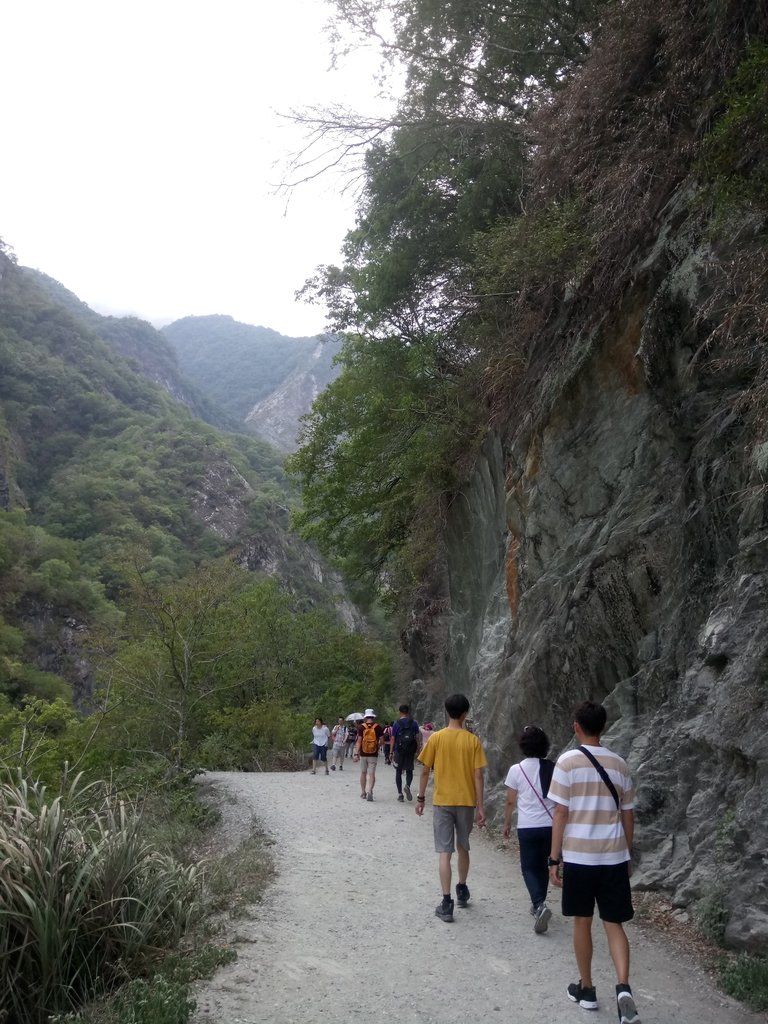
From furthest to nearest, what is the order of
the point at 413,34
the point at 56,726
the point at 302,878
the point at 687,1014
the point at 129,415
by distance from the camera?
the point at 129,415, the point at 56,726, the point at 413,34, the point at 302,878, the point at 687,1014

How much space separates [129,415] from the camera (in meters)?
101

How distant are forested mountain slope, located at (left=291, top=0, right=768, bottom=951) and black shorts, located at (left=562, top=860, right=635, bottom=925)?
3.70ft

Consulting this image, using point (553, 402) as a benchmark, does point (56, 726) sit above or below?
below

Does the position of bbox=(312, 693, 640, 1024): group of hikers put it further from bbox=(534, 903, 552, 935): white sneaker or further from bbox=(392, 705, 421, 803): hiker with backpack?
bbox=(392, 705, 421, 803): hiker with backpack

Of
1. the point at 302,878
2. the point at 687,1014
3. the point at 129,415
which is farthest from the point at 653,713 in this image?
the point at 129,415

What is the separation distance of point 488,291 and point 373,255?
18.5ft

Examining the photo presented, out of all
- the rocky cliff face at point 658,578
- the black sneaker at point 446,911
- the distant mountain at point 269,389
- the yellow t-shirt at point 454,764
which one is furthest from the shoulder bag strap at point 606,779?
the distant mountain at point 269,389

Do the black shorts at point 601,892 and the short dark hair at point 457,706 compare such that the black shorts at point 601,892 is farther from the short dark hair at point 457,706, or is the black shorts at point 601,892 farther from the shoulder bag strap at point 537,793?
the short dark hair at point 457,706

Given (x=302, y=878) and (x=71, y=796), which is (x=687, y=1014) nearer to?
(x=302, y=878)

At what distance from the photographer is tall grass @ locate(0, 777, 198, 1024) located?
4.42m

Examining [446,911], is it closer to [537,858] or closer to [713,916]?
[537,858]

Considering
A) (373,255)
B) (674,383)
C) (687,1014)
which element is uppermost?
(373,255)

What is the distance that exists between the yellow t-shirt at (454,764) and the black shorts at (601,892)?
1.77m

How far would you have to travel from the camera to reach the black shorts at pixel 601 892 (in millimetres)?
4035
